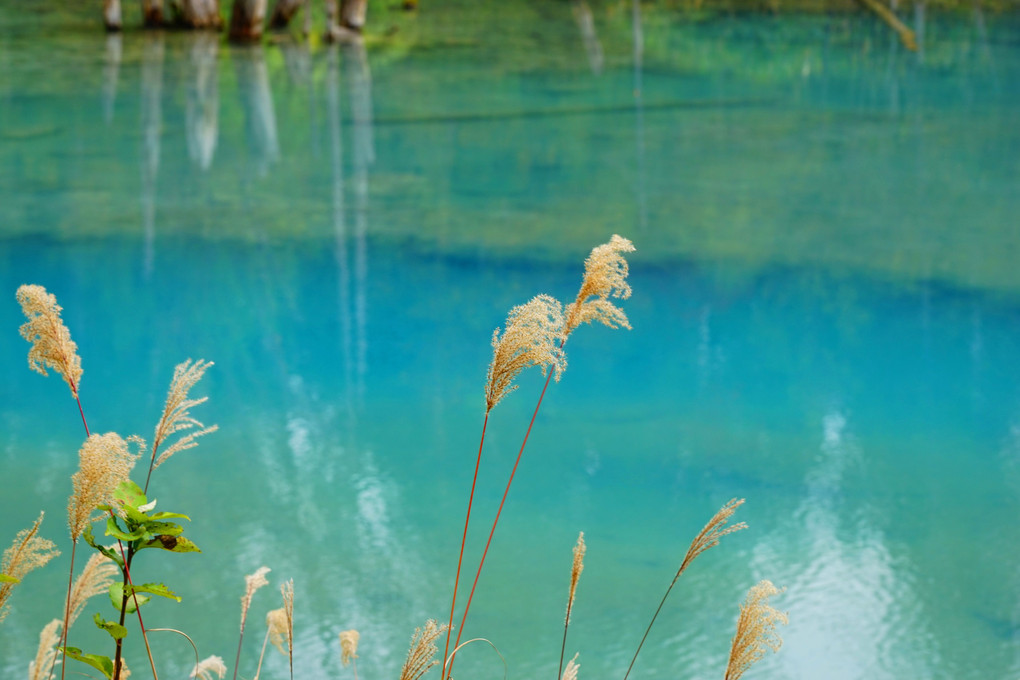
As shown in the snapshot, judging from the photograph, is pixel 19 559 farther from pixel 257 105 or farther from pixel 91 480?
pixel 257 105

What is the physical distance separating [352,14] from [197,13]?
6.20ft

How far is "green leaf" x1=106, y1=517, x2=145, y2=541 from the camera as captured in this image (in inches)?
47.3

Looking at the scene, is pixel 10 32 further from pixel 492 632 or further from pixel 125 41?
pixel 492 632

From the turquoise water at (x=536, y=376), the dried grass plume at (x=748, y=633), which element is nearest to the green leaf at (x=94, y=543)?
the dried grass plume at (x=748, y=633)

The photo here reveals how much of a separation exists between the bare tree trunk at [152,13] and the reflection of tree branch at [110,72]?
656 millimetres

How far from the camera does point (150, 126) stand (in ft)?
27.1

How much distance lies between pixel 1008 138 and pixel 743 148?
81.5 inches

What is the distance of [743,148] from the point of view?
770 cm

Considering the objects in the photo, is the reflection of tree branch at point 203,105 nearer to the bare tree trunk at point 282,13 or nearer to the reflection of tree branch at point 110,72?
the reflection of tree branch at point 110,72

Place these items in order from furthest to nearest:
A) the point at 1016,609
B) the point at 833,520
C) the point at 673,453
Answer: the point at 673,453 → the point at 833,520 → the point at 1016,609

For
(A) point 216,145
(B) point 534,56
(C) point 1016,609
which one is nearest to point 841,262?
(C) point 1016,609

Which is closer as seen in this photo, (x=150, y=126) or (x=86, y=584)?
(x=86, y=584)

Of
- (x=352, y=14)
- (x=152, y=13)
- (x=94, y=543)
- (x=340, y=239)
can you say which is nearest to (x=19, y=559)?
(x=94, y=543)

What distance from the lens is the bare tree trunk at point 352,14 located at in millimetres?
13156
